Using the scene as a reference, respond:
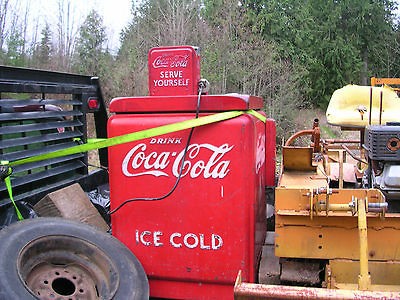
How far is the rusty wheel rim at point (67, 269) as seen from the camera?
2.57 metres

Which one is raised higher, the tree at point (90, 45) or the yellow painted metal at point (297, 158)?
the tree at point (90, 45)

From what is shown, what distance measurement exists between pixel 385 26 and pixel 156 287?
1209 inches

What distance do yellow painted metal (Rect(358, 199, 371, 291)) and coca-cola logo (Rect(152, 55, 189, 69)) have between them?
1.61 m

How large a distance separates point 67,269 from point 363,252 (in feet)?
5.25

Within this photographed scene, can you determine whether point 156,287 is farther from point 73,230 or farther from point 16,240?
point 16,240

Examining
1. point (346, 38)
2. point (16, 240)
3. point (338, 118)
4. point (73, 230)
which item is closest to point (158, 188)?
point (73, 230)

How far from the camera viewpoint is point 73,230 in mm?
2828

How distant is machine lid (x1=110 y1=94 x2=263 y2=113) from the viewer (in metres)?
2.69

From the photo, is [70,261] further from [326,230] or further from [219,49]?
[219,49]

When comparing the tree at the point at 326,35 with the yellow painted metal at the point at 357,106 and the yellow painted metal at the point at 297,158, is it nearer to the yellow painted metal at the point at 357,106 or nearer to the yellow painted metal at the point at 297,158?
the yellow painted metal at the point at 357,106

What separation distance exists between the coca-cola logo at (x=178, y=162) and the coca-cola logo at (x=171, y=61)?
0.82 meters

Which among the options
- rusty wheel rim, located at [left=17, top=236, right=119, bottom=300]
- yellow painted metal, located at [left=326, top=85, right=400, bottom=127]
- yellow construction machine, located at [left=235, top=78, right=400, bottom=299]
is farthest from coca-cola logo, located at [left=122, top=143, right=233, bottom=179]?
yellow painted metal, located at [left=326, top=85, right=400, bottom=127]

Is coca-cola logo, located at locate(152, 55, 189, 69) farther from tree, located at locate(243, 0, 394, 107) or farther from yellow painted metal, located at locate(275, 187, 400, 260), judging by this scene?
tree, located at locate(243, 0, 394, 107)

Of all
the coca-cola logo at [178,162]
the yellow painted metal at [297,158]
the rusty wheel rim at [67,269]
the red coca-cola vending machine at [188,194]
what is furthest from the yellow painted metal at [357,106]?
the rusty wheel rim at [67,269]
